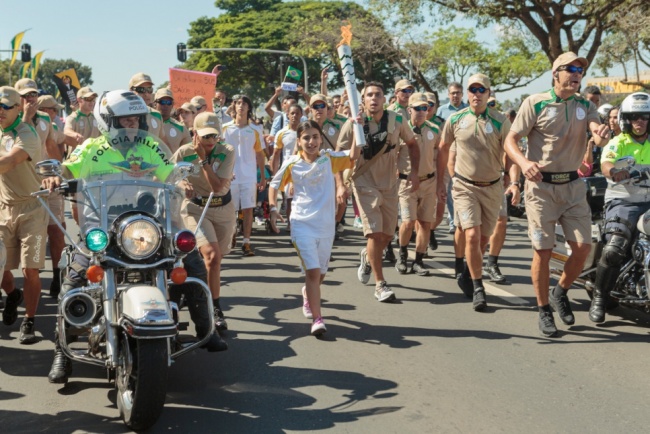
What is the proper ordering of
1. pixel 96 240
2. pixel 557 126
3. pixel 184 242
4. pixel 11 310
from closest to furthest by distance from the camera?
pixel 96 240, pixel 184 242, pixel 557 126, pixel 11 310

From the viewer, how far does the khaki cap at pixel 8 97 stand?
6844 millimetres

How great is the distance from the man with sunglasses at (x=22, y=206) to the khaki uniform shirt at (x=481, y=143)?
3894mm

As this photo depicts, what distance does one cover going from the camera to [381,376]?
233 inches

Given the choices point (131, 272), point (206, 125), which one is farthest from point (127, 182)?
point (206, 125)

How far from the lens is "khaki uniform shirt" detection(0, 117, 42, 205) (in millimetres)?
6934

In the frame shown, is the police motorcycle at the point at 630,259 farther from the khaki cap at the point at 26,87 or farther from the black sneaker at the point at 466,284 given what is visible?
the khaki cap at the point at 26,87

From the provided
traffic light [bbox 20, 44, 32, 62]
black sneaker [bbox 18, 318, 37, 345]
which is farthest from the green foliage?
black sneaker [bbox 18, 318, 37, 345]

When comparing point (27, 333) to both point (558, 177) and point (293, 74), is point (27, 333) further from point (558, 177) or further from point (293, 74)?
point (293, 74)

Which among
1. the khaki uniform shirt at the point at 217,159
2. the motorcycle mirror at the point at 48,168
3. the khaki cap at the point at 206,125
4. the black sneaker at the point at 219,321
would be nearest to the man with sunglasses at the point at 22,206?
the khaki uniform shirt at the point at 217,159

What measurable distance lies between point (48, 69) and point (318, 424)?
443 ft

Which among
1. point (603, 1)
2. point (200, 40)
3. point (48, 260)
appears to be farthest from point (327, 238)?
point (200, 40)

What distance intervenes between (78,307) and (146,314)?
2.29 feet

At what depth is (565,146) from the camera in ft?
23.6

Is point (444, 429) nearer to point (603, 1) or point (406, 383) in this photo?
point (406, 383)
